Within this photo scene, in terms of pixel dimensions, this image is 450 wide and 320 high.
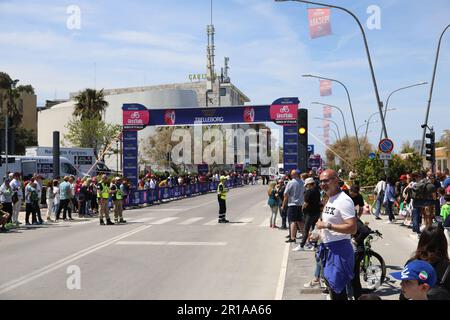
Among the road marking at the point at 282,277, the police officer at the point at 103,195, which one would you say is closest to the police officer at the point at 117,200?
the police officer at the point at 103,195

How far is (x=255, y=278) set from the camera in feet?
29.7

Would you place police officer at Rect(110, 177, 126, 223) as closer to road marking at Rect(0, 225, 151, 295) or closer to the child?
road marking at Rect(0, 225, 151, 295)

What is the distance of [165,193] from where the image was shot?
33.1m

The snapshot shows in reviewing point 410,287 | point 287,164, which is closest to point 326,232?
point 410,287

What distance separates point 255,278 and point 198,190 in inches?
1312

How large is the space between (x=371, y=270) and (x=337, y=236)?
8.74ft

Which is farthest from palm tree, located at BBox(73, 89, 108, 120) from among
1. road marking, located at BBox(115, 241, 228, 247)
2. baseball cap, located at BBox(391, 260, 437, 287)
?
baseball cap, located at BBox(391, 260, 437, 287)

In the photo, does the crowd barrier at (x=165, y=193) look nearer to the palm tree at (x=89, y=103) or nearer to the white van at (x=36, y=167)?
the white van at (x=36, y=167)

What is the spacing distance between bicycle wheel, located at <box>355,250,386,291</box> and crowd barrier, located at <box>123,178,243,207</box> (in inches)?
777

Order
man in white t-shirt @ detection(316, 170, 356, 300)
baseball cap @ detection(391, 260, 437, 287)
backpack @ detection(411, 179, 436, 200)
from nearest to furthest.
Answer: baseball cap @ detection(391, 260, 437, 287) → man in white t-shirt @ detection(316, 170, 356, 300) → backpack @ detection(411, 179, 436, 200)

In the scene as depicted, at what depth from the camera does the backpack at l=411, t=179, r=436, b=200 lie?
544 inches

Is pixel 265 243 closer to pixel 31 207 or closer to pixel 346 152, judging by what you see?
pixel 31 207

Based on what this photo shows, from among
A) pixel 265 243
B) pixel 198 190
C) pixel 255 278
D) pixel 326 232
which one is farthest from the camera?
pixel 198 190

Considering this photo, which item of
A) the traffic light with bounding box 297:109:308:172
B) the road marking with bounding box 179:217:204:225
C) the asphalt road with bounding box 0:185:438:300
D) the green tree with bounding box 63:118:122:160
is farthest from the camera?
the green tree with bounding box 63:118:122:160
